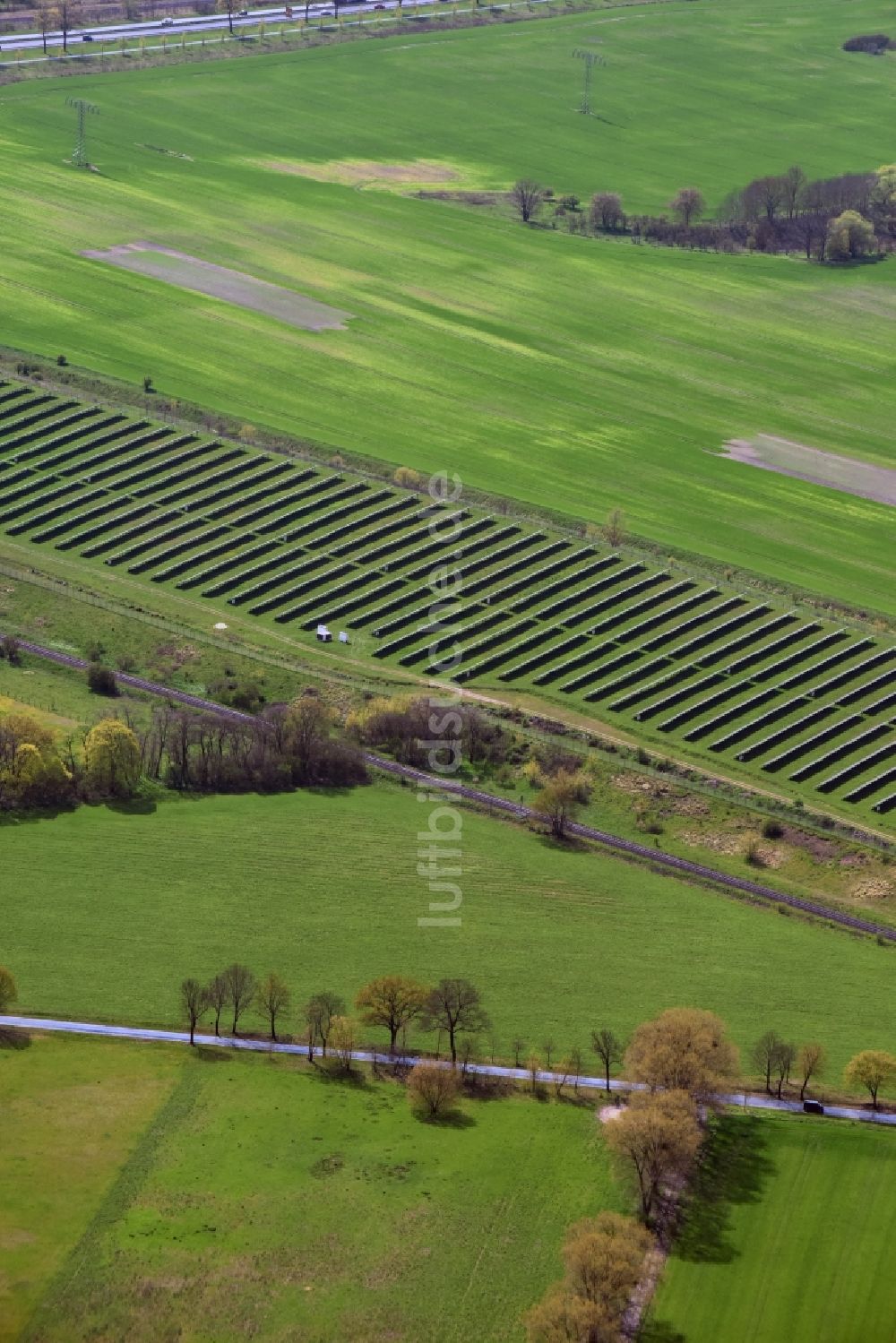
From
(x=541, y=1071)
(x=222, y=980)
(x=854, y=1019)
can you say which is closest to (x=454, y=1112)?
(x=541, y=1071)

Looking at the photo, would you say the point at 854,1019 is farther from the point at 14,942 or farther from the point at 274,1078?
the point at 14,942

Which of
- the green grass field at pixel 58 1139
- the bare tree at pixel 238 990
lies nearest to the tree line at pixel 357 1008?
the bare tree at pixel 238 990

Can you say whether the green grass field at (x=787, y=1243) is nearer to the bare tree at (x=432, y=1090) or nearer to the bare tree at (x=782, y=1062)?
the bare tree at (x=782, y=1062)

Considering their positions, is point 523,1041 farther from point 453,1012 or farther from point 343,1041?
point 343,1041

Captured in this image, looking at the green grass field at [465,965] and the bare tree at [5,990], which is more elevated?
the bare tree at [5,990]

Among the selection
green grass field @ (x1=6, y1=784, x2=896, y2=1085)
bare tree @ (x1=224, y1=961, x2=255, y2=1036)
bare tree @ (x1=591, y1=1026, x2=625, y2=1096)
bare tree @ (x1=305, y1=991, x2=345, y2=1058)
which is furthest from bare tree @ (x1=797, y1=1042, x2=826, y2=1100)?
bare tree @ (x1=224, y1=961, x2=255, y2=1036)

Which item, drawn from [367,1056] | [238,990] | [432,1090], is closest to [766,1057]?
[432,1090]

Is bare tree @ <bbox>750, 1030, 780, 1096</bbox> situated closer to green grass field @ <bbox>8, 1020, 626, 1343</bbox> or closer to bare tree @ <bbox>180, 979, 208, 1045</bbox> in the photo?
green grass field @ <bbox>8, 1020, 626, 1343</bbox>
